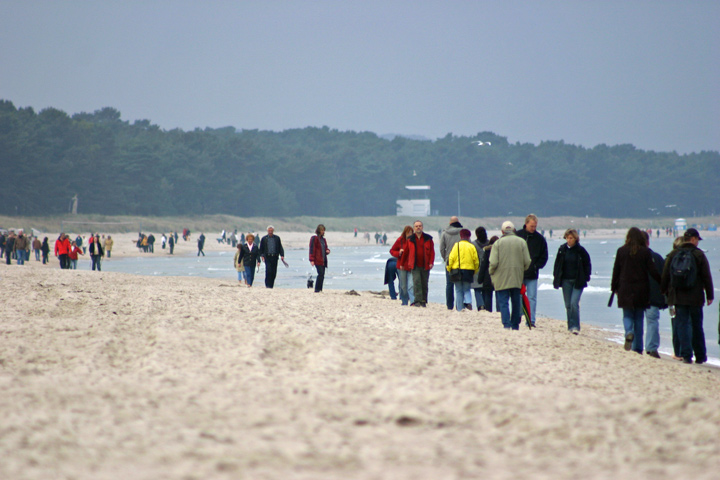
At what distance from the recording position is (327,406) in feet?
17.2

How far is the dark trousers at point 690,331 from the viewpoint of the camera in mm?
9078

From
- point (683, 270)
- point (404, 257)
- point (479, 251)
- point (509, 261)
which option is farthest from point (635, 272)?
point (404, 257)

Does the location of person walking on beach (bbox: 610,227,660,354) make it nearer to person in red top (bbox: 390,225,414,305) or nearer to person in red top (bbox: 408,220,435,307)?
person in red top (bbox: 408,220,435,307)

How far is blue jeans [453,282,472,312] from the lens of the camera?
12703 mm

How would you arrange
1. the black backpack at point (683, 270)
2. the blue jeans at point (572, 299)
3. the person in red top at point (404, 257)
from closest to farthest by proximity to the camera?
the black backpack at point (683, 270), the blue jeans at point (572, 299), the person in red top at point (404, 257)

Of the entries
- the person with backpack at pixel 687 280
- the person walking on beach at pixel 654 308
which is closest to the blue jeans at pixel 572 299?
the person walking on beach at pixel 654 308

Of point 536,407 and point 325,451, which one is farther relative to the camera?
point 536,407

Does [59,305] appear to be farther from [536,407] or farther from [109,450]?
[536,407]

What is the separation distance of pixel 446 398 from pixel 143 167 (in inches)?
3550

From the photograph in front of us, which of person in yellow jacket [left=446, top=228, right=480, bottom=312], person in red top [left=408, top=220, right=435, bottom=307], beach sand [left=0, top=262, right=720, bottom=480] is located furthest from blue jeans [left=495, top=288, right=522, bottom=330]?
person in red top [left=408, top=220, right=435, bottom=307]

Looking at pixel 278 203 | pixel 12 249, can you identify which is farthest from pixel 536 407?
pixel 278 203

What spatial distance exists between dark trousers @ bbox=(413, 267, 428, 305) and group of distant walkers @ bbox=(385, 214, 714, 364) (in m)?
0.12

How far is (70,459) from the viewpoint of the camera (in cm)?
412

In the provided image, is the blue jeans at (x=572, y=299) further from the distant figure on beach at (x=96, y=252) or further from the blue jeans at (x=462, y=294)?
the distant figure on beach at (x=96, y=252)
